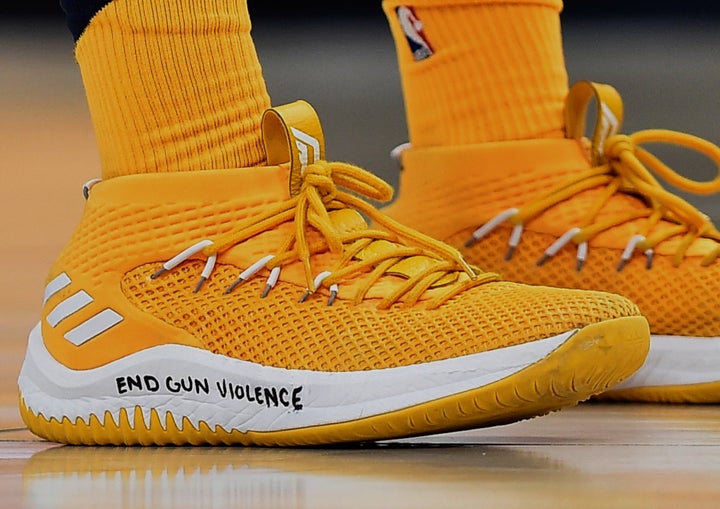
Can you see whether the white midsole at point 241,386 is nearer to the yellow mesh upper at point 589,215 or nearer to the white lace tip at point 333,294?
the white lace tip at point 333,294

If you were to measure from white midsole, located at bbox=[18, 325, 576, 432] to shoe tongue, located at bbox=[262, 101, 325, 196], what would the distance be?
12 cm

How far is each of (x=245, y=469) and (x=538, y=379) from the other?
15 centimetres

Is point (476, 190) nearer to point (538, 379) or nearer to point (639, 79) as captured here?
point (538, 379)

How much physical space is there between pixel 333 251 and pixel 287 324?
0.18ft

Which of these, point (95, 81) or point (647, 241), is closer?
point (95, 81)

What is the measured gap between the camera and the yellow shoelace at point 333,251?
0.79 meters

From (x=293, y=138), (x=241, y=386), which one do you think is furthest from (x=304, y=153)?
(x=241, y=386)

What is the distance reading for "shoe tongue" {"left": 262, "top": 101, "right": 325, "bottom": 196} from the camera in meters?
0.80

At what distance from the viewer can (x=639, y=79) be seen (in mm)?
3404

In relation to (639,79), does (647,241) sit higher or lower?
higher

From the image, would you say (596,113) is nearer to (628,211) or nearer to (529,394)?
(628,211)

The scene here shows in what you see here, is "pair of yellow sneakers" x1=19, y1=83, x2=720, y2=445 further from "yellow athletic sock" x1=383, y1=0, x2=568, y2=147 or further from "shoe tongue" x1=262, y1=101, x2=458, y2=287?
"yellow athletic sock" x1=383, y1=0, x2=568, y2=147

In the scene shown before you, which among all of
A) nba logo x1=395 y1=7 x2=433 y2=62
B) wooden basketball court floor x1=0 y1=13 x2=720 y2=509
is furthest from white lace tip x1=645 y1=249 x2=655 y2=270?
nba logo x1=395 y1=7 x2=433 y2=62

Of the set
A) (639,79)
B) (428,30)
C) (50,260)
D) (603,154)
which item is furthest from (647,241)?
(639,79)
